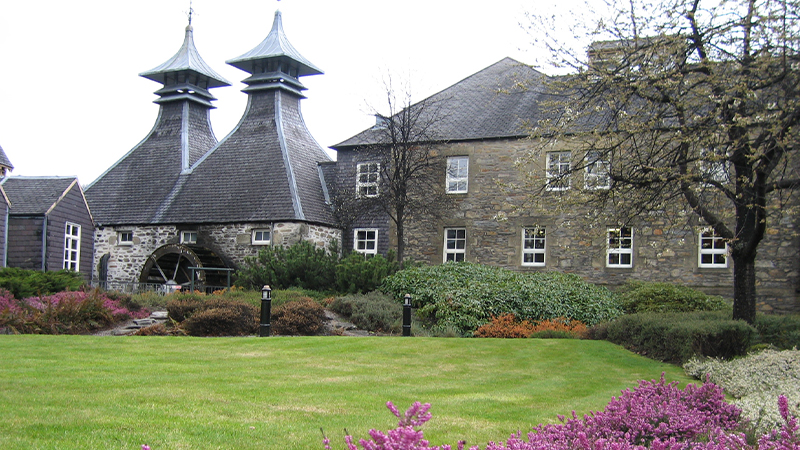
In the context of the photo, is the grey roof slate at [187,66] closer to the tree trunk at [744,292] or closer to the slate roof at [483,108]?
the slate roof at [483,108]

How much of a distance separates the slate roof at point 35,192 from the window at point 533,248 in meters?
16.3

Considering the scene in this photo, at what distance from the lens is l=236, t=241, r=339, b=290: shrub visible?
→ 66.6ft

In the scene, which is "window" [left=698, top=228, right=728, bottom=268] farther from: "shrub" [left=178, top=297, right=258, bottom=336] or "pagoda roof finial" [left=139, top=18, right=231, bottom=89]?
"pagoda roof finial" [left=139, top=18, right=231, bottom=89]

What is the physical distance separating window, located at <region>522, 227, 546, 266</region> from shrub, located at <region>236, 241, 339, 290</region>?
6.57 m

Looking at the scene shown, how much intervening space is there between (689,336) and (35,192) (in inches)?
867

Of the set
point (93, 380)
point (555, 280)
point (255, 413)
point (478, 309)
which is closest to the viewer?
point (255, 413)

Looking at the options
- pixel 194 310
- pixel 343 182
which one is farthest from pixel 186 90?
pixel 194 310

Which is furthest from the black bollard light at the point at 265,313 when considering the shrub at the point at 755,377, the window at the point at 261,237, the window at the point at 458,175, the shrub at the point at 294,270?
the window at the point at 458,175

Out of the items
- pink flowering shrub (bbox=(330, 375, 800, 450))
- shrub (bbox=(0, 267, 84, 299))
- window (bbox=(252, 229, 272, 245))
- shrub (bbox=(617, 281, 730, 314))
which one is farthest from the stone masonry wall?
pink flowering shrub (bbox=(330, 375, 800, 450))

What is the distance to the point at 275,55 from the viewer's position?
28.9 metres

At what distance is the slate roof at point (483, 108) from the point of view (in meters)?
23.9

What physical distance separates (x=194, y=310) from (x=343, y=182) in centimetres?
1290

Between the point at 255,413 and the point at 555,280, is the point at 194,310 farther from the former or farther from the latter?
the point at 555,280

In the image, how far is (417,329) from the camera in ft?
50.2
